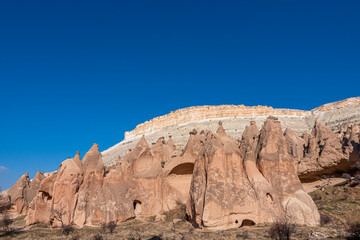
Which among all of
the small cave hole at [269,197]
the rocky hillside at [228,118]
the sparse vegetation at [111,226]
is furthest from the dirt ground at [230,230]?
the rocky hillside at [228,118]

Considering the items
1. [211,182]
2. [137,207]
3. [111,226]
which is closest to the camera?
[211,182]

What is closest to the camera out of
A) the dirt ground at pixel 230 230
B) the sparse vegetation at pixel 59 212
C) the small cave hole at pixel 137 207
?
the dirt ground at pixel 230 230

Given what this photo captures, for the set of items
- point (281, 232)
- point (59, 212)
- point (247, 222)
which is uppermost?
point (59, 212)

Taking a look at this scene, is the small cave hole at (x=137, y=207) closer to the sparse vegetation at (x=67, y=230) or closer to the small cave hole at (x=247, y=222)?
the sparse vegetation at (x=67, y=230)

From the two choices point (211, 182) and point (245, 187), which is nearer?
point (211, 182)

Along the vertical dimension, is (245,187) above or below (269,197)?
above

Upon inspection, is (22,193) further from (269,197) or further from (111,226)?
(269,197)

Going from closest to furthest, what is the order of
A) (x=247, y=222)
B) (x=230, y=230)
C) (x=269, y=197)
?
(x=230, y=230) → (x=247, y=222) → (x=269, y=197)

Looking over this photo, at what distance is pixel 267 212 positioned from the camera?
53.2 ft

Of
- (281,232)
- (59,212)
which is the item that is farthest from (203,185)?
(59,212)

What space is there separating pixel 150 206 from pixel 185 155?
486cm

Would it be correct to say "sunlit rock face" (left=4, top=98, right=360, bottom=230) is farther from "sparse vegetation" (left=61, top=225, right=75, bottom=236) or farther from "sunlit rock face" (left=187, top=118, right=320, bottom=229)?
"sparse vegetation" (left=61, top=225, right=75, bottom=236)

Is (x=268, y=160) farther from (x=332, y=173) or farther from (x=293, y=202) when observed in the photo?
(x=332, y=173)

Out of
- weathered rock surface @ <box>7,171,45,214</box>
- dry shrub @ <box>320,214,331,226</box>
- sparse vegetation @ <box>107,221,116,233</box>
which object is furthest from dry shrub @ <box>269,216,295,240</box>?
weathered rock surface @ <box>7,171,45,214</box>
